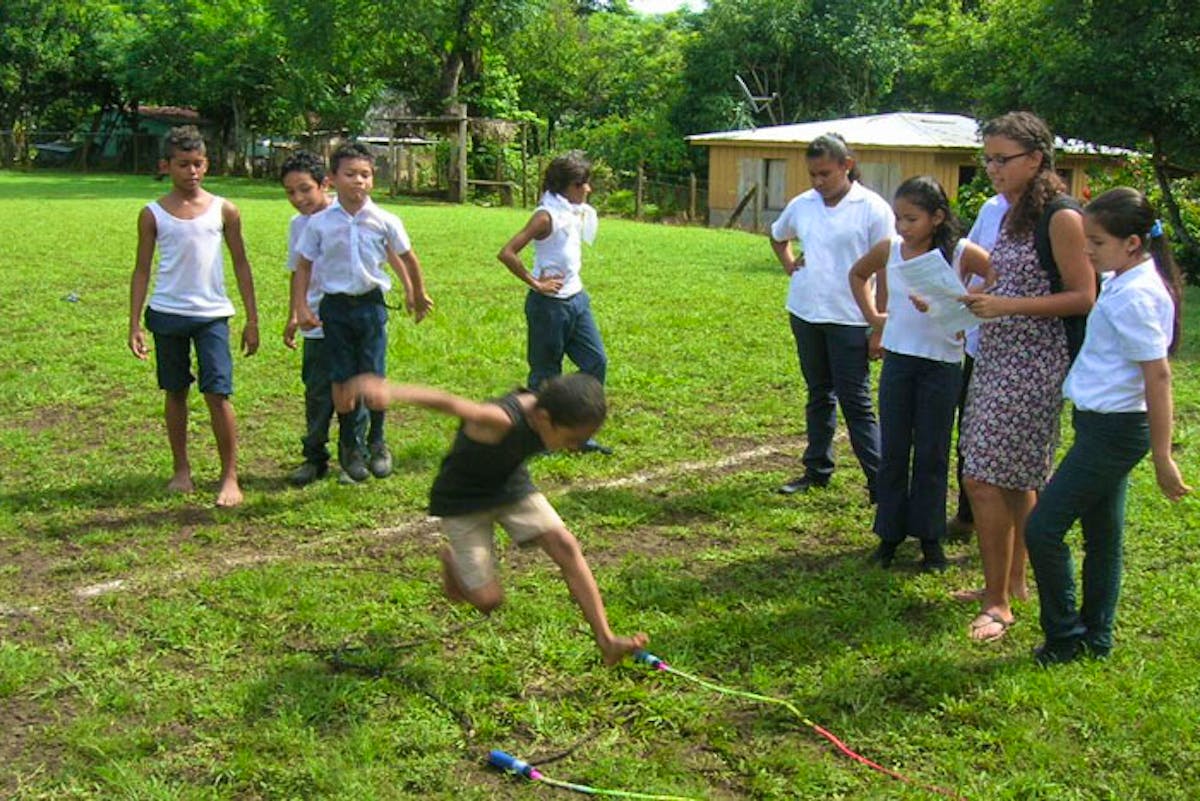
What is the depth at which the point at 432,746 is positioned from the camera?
391 centimetres

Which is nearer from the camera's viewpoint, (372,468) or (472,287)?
(372,468)

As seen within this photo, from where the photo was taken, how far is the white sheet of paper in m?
4.94

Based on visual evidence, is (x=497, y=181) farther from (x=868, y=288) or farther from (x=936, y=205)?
(x=936, y=205)

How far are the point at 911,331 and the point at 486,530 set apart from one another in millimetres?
2070

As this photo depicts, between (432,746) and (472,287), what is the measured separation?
430 inches

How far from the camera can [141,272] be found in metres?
6.49

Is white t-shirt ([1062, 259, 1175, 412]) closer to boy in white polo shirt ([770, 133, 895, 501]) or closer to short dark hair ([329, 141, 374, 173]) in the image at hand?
boy in white polo shirt ([770, 133, 895, 501])

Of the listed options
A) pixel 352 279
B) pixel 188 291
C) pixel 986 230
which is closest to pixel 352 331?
pixel 352 279

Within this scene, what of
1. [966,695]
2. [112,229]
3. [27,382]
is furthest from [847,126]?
[966,695]

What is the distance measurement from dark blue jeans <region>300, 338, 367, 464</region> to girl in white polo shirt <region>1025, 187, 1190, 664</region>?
3.83 meters

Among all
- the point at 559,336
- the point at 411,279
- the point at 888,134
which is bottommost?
the point at 559,336

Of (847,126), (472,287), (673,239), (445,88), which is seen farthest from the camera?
(445,88)

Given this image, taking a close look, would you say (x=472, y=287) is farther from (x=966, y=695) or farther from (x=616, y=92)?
(x=616, y=92)

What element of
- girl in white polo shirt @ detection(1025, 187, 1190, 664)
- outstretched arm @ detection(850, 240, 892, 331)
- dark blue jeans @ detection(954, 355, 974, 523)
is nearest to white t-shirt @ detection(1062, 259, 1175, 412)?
girl in white polo shirt @ detection(1025, 187, 1190, 664)
